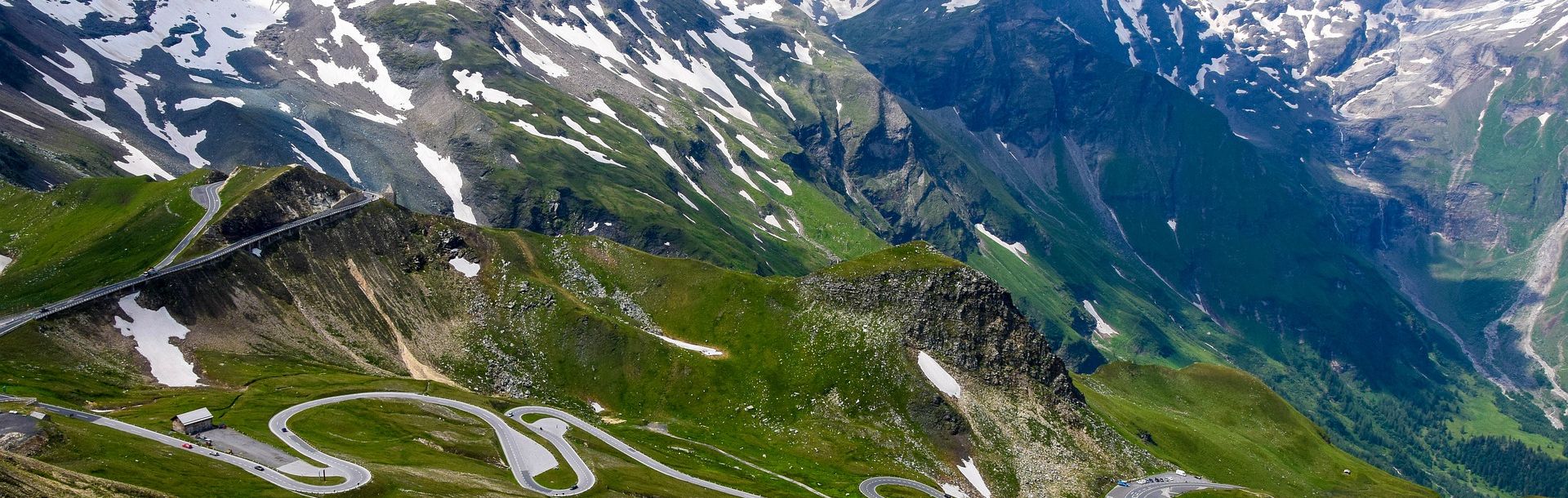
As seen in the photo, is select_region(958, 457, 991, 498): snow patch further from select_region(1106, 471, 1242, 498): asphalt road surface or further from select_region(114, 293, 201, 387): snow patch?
select_region(114, 293, 201, 387): snow patch

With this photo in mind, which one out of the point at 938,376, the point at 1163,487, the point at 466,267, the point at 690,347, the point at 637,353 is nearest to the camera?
the point at 637,353

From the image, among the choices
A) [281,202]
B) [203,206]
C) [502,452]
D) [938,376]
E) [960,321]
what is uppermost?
[281,202]

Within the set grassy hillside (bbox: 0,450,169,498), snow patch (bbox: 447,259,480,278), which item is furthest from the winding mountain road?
snow patch (bbox: 447,259,480,278)

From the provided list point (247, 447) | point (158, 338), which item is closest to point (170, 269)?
point (158, 338)

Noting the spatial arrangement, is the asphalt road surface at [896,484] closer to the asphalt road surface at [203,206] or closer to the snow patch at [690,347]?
the snow patch at [690,347]

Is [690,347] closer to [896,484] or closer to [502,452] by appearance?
[896,484]

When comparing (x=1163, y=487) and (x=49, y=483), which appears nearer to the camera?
(x=49, y=483)

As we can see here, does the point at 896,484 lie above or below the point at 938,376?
below

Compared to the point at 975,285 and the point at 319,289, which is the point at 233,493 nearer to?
the point at 319,289

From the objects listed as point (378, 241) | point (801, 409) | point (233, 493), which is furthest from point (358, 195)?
point (233, 493)
